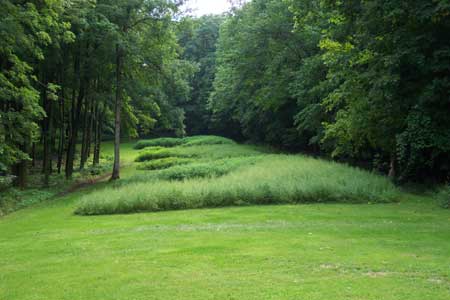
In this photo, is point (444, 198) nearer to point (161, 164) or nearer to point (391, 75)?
point (391, 75)

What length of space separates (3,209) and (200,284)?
13.3 meters

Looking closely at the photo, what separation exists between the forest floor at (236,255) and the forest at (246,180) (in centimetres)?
5

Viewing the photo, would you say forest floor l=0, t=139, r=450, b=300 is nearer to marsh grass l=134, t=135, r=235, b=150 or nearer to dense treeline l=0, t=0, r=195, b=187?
dense treeline l=0, t=0, r=195, b=187

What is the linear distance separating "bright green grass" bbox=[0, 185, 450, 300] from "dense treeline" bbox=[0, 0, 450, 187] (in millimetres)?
4948

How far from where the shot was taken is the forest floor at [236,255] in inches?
256

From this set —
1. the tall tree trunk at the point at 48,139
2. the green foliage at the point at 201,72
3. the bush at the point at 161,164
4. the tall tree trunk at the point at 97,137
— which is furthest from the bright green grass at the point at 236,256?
the green foliage at the point at 201,72

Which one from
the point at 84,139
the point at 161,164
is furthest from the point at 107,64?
the point at 161,164

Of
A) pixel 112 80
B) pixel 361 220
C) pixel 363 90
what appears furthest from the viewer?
pixel 112 80

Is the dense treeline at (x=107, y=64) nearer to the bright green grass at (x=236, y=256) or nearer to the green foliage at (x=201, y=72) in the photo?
the bright green grass at (x=236, y=256)

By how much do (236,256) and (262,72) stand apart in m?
30.5

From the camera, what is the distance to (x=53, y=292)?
267 inches

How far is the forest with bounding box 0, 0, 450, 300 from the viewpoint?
736 centimetres

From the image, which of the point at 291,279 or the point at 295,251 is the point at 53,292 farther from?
the point at 295,251

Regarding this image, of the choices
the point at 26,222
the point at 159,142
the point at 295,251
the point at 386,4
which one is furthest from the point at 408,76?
the point at 159,142
